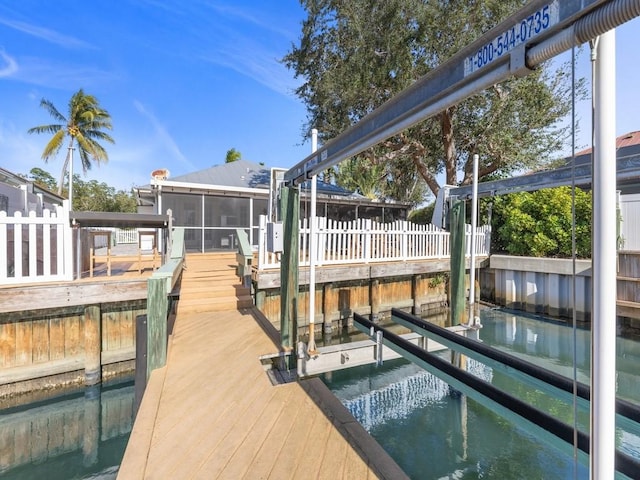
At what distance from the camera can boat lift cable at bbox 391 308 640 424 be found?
3197 millimetres

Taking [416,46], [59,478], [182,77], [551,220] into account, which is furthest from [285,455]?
[182,77]

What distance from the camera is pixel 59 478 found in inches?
150

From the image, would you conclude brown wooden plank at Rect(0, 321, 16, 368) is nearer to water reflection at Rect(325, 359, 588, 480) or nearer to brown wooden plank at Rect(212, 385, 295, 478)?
brown wooden plank at Rect(212, 385, 295, 478)

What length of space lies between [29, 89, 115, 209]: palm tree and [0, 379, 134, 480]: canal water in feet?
76.6

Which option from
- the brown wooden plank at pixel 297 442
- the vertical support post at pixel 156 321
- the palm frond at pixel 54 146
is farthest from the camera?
the palm frond at pixel 54 146

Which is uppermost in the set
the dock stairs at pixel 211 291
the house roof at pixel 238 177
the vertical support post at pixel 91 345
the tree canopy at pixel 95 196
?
the tree canopy at pixel 95 196

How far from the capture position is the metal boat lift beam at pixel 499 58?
115cm

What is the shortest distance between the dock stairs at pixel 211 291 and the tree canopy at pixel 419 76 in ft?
29.6

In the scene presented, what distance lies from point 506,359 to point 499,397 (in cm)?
106

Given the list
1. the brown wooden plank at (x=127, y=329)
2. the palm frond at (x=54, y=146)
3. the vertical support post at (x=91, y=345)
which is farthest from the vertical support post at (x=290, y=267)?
the palm frond at (x=54, y=146)

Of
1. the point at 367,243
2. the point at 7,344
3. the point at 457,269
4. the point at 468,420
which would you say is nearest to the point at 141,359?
the point at 7,344

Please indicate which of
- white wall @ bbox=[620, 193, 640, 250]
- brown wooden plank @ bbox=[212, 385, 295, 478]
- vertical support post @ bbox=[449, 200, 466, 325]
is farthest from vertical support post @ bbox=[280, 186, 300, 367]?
white wall @ bbox=[620, 193, 640, 250]

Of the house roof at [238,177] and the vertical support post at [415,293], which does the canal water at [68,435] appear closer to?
the vertical support post at [415,293]

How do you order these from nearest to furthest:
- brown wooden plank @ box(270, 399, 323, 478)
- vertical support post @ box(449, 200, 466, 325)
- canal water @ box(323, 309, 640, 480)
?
brown wooden plank @ box(270, 399, 323, 478)
canal water @ box(323, 309, 640, 480)
vertical support post @ box(449, 200, 466, 325)
